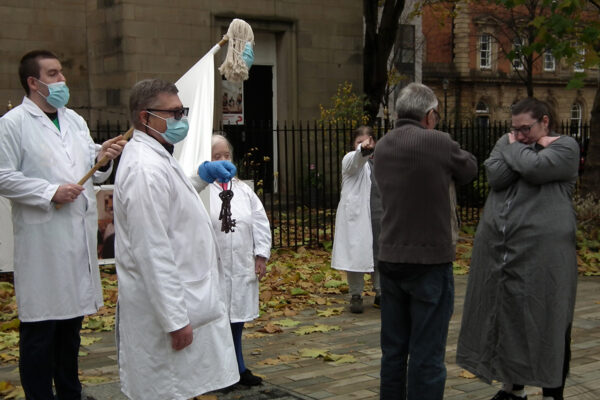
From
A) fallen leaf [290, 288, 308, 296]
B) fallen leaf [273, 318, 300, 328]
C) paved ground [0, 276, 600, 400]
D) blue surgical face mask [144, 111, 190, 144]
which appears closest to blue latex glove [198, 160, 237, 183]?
blue surgical face mask [144, 111, 190, 144]

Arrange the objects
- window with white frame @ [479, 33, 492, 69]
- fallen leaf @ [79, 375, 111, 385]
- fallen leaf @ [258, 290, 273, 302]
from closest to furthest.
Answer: fallen leaf @ [79, 375, 111, 385], fallen leaf @ [258, 290, 273, 302], window with white frame @ [479, 33, 492, 69]

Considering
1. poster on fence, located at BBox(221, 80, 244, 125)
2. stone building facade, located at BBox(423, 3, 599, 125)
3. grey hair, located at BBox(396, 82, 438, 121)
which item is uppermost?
stone building facade, located at BBox(423, 3, 599, 125)

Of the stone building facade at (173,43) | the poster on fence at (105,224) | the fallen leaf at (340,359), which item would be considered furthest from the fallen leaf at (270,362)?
the stone building facade at (173,43)

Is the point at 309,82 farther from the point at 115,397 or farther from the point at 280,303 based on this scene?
the point at 115,397

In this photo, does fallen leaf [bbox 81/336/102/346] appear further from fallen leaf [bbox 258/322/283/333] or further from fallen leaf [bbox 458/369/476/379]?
fallen leaf [bbox 458/369/476/379]

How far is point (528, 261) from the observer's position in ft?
16.0

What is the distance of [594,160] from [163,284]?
466 inches

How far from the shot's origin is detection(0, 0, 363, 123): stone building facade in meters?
15.0

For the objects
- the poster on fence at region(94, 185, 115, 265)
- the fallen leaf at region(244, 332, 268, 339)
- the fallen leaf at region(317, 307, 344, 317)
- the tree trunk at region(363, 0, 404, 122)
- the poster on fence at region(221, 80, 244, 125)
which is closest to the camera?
the fallen leaf at region(244, 332, 268, 339)

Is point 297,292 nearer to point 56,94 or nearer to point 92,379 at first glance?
point 92,379

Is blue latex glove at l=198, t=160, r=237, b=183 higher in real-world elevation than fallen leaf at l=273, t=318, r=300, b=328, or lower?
higher

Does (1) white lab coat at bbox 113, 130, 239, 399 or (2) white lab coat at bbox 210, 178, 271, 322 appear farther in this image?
(2) white lab coat at bbox 210, 178, 271, 322

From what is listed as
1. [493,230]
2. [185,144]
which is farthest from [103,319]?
[493,230]

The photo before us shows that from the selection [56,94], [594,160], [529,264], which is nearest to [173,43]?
[594,160]
